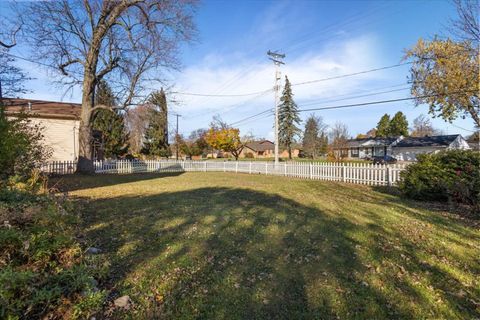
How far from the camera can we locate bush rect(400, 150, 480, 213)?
708 cm

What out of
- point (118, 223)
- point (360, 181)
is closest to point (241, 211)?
point (118, 223)

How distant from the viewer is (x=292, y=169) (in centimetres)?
1723

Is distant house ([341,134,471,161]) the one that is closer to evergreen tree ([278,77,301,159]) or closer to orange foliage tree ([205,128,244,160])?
evergreen tree ([278,77,301,159])

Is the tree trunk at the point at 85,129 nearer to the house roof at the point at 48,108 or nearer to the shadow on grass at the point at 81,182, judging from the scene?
the shadow on grass at the point at 81,182

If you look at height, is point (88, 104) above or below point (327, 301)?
above

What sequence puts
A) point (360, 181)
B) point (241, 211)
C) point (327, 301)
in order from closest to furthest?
point (327, 301)
point (241, 211)
point (360, 181)

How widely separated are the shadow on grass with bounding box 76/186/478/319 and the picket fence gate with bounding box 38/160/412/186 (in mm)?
7243

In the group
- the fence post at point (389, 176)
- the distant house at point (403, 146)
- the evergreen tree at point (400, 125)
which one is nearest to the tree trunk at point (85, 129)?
the fence post at point (389, 176)

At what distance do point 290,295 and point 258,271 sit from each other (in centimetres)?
59

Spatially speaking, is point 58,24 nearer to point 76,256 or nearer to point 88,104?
point 88,104

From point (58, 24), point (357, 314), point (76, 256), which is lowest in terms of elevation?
point (357, 314)

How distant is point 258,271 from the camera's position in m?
3.25

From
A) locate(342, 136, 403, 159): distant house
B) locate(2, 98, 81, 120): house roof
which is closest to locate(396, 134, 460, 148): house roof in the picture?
locate(342, 136, 403, 159): distant house

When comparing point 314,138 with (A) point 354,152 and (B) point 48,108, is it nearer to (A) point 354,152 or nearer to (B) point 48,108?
(A) point 354,152
